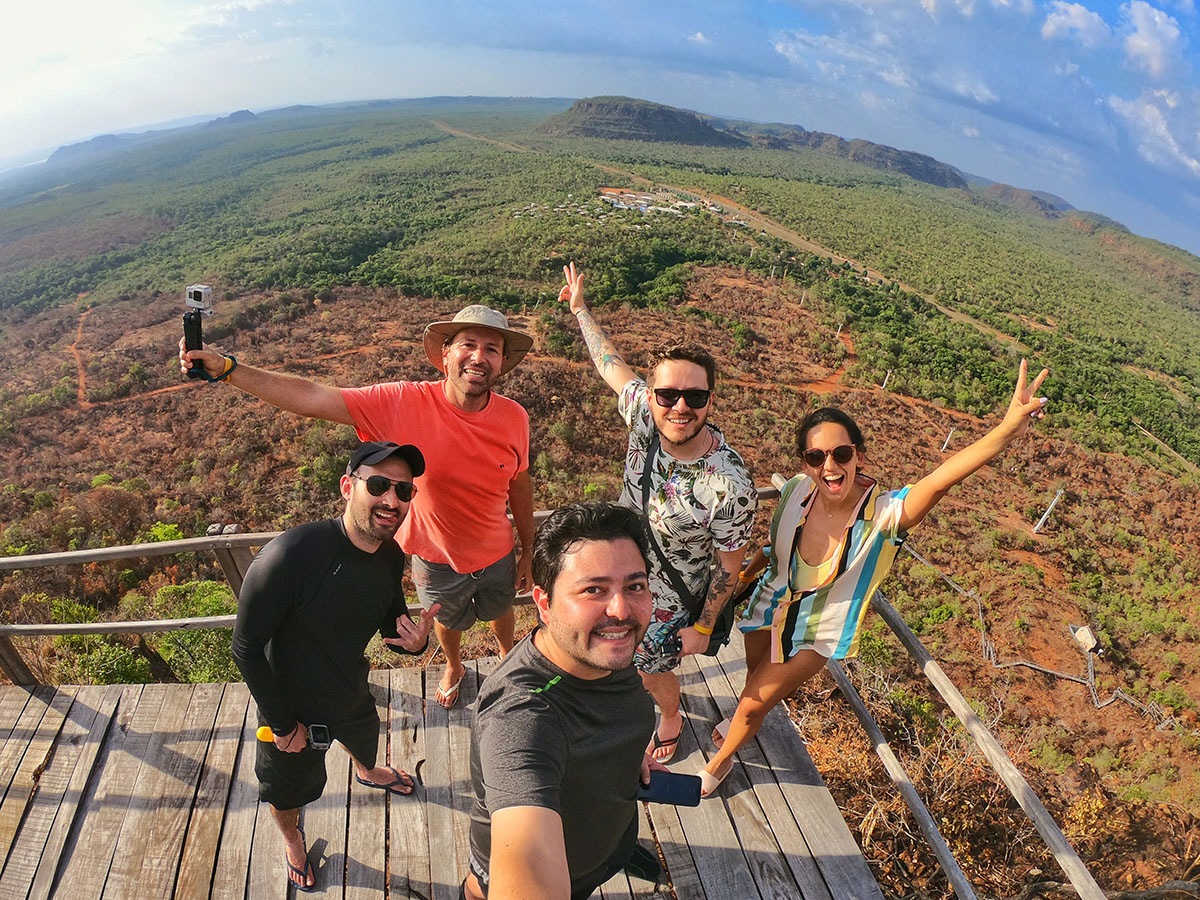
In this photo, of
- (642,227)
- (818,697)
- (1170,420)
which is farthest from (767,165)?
(818,697)

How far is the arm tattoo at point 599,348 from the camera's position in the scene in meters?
3.14

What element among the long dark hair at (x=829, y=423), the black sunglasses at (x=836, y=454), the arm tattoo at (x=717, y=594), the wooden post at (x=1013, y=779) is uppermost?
the long dark hair at (x=829, y=423)

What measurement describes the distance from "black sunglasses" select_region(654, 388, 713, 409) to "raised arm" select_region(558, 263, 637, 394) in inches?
17.3

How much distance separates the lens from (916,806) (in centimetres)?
261

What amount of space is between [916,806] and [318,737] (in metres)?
2.48

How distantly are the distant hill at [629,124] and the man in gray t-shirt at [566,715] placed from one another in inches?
6157

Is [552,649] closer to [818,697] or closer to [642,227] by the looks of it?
[818,697]

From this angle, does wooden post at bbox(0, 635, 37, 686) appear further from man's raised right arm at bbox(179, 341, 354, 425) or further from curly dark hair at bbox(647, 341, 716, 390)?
curly dark hair at bbox(647, 341, 716, 390)

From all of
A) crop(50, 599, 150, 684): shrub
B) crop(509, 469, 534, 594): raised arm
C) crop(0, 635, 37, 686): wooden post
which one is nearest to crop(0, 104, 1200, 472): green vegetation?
crop(50, 599, 150, 684): shrub

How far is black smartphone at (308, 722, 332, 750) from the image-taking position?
2270 mm

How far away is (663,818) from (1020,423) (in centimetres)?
225

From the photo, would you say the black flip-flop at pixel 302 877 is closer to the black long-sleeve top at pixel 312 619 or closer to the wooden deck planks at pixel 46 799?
the black long-sleeve top at pixel 312 619

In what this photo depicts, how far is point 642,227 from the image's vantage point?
49312 mm

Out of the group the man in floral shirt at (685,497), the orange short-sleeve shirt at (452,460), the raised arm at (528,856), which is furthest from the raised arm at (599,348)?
the raised arm at (528,856)
